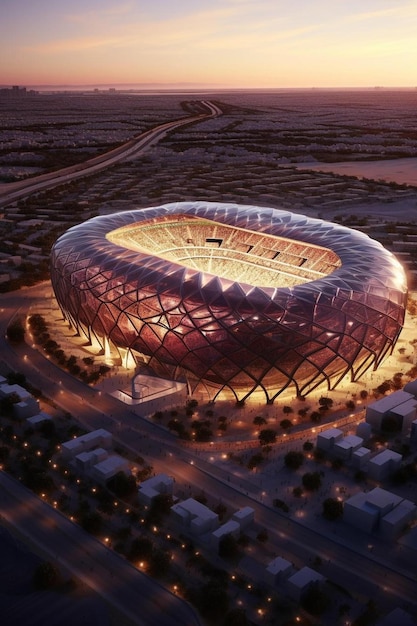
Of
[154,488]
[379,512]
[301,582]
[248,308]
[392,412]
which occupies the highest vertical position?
[248,308]

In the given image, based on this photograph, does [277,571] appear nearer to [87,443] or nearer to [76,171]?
[87,443]

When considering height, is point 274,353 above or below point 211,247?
below

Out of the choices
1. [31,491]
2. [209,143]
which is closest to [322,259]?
[31,491]

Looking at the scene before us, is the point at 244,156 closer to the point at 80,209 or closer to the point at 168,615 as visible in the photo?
the point at 80,209

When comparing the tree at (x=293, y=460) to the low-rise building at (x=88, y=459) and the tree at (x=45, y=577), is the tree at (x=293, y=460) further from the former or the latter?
the tree at (x=45, y=577)

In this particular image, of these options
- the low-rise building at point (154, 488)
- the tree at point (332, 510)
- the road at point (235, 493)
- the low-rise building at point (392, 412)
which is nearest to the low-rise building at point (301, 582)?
the road at point (235, 493)

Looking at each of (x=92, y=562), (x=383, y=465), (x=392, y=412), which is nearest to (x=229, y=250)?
(x=392, y=412)
